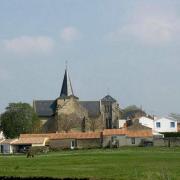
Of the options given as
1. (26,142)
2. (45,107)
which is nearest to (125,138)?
(26,142)

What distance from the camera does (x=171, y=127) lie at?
504 ft

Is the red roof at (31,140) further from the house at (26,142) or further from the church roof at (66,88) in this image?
the church roof at (66,88)

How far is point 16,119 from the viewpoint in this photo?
139125 millimetres

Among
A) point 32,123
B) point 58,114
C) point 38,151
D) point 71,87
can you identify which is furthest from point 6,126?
point 38,151

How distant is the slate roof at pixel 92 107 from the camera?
165 meters

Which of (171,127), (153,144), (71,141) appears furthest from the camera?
(171,127)

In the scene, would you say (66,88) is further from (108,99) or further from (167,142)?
(167,142)

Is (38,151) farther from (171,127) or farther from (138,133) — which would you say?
(171,127)

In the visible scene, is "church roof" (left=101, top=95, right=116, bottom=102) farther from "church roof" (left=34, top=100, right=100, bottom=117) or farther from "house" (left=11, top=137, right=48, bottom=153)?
"house" (left=11, top=137, right=48, bottom=153)

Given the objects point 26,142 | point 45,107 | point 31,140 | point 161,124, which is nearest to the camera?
point 26,142

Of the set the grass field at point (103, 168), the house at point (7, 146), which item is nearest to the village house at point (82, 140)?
the house at point (7, 146)

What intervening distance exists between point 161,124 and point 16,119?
38728 millimetres

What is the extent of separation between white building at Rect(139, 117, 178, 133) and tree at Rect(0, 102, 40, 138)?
Answer: 100ft

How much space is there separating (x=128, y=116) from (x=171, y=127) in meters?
26.6
